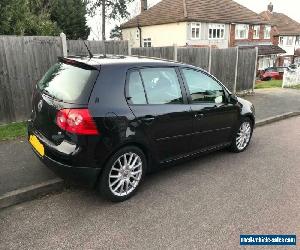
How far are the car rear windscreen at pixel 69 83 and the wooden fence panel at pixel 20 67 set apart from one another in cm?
266

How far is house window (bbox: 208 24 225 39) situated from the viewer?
31922 mm

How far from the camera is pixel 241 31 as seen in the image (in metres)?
35.5

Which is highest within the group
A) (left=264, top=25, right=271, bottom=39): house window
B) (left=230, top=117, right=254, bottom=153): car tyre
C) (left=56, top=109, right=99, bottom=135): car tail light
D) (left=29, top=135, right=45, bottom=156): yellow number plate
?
(left=264, top=25, right=271, bottom=39): house window

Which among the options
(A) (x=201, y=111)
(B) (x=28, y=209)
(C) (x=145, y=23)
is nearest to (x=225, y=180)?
(A) (x=201, y=111)

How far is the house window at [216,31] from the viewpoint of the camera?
3192 cm

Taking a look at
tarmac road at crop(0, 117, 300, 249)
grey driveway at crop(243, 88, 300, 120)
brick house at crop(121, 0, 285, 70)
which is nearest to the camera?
tarmac road at crop(0, 117, 300, 249)

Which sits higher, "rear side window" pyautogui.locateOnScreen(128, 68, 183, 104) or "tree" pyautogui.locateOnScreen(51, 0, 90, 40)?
"tree" pyautogui.locateOnScreen(51, 0, 90, 40)

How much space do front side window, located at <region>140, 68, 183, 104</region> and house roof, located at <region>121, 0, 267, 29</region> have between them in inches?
1047

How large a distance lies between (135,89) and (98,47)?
421 cm

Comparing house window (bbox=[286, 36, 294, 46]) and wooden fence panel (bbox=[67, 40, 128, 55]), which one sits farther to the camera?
house window (bbox=[286, 36, 294, 46])

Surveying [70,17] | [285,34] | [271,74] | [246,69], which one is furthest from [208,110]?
[285,34]

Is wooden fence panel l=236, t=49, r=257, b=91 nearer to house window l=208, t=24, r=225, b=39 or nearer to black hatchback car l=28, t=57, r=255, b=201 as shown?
black hatchback car l=28, t=57, r=255, b=201

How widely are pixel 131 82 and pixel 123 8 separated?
3195 centimetres

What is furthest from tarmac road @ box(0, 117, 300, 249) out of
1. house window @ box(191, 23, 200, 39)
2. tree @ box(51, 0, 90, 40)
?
house window @ box(191, 23, 200, 39)
